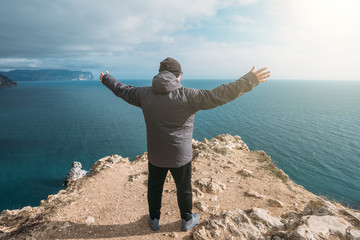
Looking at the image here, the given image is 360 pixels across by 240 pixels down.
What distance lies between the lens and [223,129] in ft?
168

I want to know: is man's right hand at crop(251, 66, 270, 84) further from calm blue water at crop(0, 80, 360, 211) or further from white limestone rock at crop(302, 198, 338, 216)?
calm blue water at crop(0, 80, 360, 211)

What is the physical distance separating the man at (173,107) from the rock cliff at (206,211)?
2049mm

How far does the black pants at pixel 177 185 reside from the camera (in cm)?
421

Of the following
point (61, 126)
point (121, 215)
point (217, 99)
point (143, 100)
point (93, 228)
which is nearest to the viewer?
point (217, 99)

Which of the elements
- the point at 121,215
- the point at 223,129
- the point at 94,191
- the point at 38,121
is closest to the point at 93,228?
the point at 121,215

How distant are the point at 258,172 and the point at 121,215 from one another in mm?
7102

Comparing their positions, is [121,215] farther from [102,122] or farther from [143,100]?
[102,122]

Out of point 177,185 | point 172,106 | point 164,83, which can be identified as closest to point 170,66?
point 164,83

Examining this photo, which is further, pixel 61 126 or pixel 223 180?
pixel 61 126

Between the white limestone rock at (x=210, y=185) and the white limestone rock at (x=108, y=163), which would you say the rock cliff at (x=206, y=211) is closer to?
the white limestone rock at (x=210, y=185)

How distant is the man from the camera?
346 centimetres

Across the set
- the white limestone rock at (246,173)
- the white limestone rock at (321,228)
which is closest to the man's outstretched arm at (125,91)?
the white limestone rock at (321,228)

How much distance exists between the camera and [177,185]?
173 inches

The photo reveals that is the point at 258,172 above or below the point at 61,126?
above
